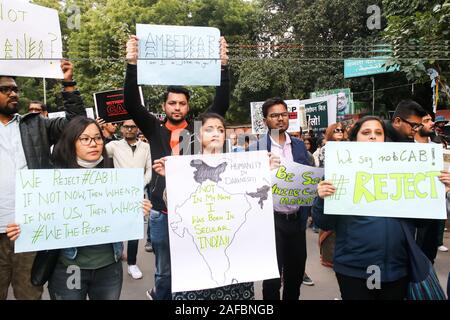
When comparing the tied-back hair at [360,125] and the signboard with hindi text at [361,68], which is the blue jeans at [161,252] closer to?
the tied-back hair at [360,125]

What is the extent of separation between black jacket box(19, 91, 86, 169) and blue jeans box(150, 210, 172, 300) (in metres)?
0.82

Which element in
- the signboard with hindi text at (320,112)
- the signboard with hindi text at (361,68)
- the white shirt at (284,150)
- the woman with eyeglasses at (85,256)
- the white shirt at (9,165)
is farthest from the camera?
the signboard with hindi text at (361,68)

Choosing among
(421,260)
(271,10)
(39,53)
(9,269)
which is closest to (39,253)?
(9,269)

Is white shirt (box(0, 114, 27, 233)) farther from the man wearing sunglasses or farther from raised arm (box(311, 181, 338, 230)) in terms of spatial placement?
the man wearing sunglasses

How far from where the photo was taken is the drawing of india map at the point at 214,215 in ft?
7.28

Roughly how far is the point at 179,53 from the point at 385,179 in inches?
66.0

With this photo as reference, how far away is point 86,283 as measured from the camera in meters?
2.17

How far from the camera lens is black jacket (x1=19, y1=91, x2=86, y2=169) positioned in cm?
252

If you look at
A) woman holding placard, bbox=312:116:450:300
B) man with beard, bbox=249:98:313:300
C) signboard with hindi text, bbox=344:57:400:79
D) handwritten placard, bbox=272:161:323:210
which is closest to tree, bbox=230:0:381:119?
signboard with hindi text, bbox=344:57:400:79

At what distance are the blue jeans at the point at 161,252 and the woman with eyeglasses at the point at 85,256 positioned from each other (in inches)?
15.1

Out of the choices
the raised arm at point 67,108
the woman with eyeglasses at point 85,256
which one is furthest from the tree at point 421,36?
the woman with eyeglasses at point 85,256

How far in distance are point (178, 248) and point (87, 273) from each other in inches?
20.4

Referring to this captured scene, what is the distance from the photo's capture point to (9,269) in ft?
8.34

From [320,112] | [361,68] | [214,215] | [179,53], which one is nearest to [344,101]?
[361,68]
